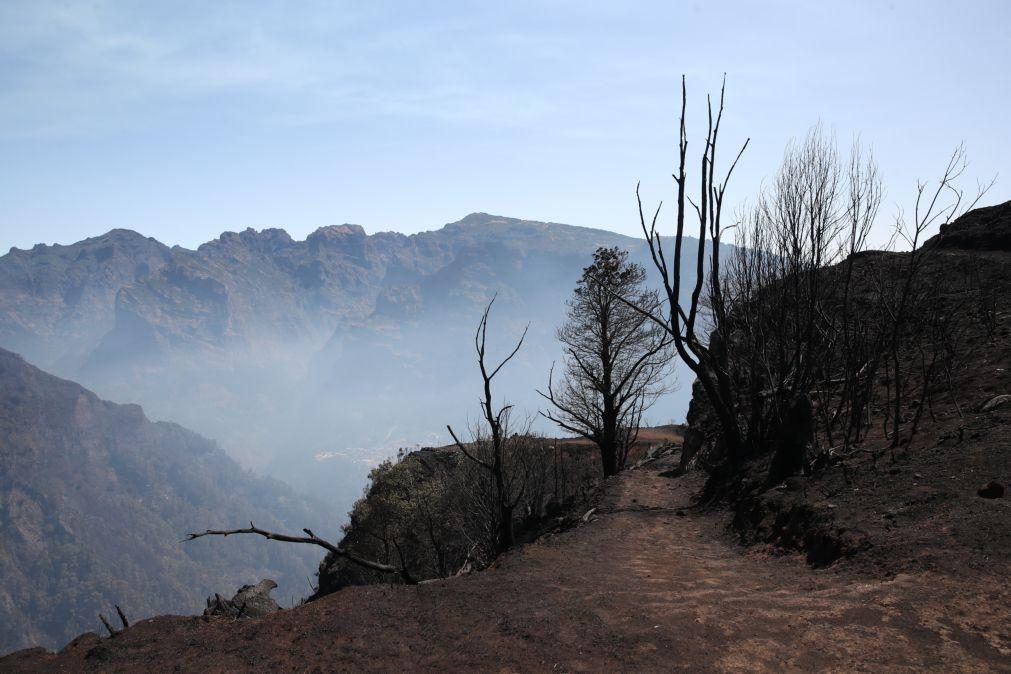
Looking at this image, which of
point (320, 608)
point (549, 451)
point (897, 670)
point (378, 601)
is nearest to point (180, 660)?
point (320, 608)

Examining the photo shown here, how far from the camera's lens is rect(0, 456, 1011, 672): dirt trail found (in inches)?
223

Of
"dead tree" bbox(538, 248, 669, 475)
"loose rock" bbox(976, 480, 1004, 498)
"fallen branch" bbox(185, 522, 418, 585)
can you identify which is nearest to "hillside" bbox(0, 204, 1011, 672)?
"loose rock" bbox(976, 480, 1004, 498)

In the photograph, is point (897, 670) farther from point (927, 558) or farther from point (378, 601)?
point (378, 601)

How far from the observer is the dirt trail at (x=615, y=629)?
223 inches

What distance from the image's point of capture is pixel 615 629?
21.7ft

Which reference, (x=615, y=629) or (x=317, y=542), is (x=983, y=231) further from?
(x=317, y=542)

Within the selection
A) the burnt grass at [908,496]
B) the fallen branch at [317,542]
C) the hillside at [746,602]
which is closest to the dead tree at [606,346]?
the burnt grass at [908,496]

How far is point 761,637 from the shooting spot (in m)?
6.14

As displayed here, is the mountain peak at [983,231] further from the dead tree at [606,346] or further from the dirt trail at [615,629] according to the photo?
the dirt trail at [615,629]

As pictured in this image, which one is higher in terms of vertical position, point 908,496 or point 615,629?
point 908,496

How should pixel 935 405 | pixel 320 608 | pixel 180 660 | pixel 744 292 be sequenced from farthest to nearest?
pixel 744 292 < pixel 935 405 < pixel 320 608 < pixel 180 660

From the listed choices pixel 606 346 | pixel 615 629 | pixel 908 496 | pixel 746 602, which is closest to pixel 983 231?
pixel 606 346

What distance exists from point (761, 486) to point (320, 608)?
8.71 metres

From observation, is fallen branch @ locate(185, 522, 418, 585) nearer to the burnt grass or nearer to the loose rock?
the burnt grass
